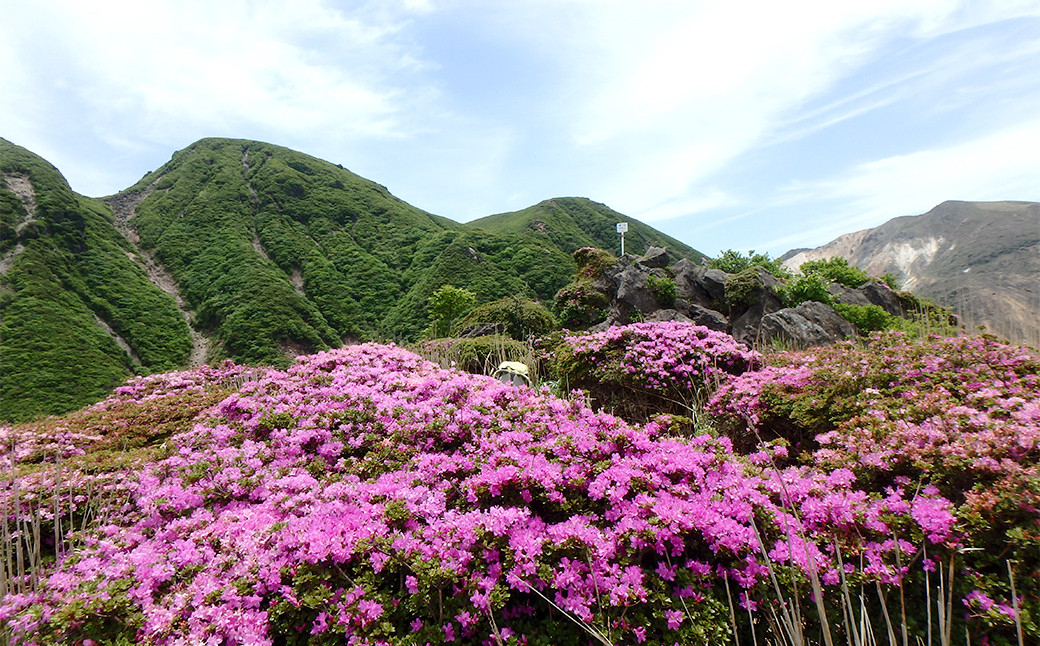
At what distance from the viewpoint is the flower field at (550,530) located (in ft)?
6.35

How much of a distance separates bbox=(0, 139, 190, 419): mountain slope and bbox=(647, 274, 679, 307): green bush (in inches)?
1653

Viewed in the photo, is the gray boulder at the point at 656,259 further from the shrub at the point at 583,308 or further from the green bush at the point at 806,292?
the green bush at the point at 806,292

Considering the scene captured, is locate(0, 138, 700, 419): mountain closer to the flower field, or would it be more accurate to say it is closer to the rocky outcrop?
the rocky outcrop

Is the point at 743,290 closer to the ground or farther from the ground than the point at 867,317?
farther from the ground

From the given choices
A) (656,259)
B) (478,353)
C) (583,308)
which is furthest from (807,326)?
(478,353)

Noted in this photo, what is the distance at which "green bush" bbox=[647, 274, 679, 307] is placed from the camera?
657 inches

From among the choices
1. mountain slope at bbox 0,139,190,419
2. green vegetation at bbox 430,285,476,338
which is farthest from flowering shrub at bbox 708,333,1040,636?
mountain slope at bbox 0,139,190,419

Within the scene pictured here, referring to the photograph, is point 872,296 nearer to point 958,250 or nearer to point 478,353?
point 478,353

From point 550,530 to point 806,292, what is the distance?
17.3 meters

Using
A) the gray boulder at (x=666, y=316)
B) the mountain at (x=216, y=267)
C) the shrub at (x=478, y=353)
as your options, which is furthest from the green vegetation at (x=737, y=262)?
the mountain at (x=216, y=267)

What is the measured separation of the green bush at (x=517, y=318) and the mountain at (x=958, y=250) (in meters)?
54.4

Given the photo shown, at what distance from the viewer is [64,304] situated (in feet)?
159

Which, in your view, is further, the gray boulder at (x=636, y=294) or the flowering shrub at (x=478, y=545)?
the gray boulder at (x=636, y=294)

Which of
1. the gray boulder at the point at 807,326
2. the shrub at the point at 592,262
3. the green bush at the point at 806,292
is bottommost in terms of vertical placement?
the gray boulder at the point at 807,326
